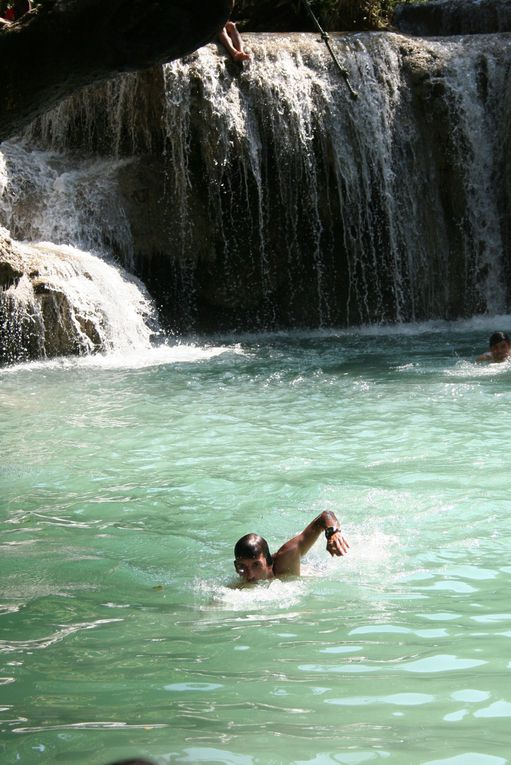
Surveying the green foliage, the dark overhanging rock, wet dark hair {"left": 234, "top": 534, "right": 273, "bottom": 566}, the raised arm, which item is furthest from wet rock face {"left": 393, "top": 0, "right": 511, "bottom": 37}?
the dark overhanging rock

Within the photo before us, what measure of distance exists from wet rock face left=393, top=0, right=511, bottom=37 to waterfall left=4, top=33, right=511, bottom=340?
7.38 ft

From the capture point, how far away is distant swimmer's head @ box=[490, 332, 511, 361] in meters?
12.6

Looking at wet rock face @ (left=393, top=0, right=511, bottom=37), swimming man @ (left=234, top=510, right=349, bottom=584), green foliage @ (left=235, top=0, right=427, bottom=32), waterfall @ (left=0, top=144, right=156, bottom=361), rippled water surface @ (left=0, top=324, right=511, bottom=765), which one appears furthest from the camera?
wet rock face @ (left=393, top=0, right=511, bottom=37)

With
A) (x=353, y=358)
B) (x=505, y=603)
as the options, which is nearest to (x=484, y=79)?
(x=353, y=358)

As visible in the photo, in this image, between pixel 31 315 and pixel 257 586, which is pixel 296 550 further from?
pixel 31 315

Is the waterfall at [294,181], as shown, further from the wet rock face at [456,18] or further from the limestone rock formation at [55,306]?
the wet rock face at [456,18]

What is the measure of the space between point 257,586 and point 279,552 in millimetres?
317

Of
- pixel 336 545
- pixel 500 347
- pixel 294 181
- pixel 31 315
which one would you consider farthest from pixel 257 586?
pixel 294 181

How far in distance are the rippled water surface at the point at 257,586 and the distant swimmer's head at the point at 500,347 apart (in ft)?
0.80

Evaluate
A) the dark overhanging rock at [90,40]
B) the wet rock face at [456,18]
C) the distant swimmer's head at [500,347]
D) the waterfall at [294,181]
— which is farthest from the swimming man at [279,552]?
the wet rock face at [456,18]

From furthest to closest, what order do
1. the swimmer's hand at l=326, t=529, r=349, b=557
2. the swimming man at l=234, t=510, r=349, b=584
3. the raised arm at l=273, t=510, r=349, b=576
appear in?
the raised arm at l=273, t=510, r=349, b=576 → the swimming man at l=234, t=510, r=349, b=584 → the swimmer's hand at l=326, t=529, r=349, b=557

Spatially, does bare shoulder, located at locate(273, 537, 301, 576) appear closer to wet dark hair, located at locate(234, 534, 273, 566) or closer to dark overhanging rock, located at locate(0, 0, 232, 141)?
wet dark hair, located at locate(234, 534, 273, 566)

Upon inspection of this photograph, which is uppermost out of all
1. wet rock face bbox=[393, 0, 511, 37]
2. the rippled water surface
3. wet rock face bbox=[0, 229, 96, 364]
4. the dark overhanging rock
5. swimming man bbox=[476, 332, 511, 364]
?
wet rock face bbox=[393, 0, 511, 37]

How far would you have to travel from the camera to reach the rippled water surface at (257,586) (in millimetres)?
3986
